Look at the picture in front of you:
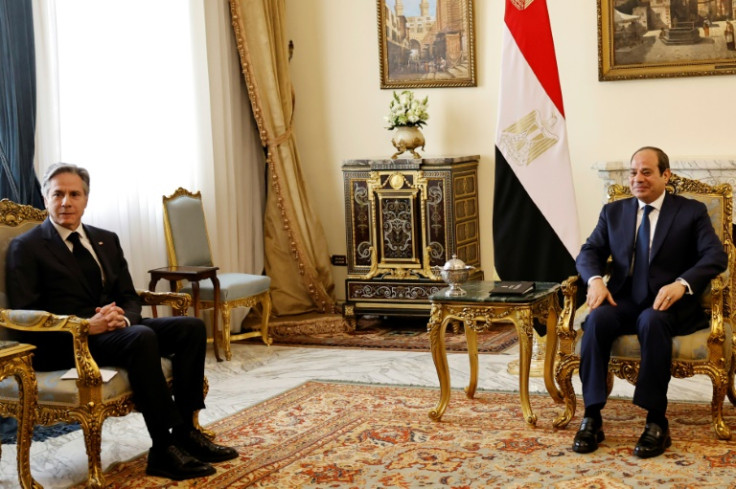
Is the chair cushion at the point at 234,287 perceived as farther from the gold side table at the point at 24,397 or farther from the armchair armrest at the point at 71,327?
the gold side table at the point at 24,397

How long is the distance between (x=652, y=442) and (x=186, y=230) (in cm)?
343

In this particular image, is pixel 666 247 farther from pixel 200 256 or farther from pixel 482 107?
pixel 200 256

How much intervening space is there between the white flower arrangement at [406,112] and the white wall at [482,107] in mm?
305

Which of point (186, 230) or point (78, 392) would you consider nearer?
point (78, 392)

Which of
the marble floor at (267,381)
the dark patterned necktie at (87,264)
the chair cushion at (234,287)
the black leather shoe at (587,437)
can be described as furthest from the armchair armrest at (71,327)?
the chair cushion at (234,287)

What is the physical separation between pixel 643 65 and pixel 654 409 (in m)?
3.13

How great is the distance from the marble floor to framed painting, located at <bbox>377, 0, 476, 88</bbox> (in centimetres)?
206

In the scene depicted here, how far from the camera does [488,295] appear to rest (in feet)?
15.3

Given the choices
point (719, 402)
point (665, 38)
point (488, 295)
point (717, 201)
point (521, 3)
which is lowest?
point (719, 402)

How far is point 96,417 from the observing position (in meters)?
3.98

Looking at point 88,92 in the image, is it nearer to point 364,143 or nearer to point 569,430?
point 364,143

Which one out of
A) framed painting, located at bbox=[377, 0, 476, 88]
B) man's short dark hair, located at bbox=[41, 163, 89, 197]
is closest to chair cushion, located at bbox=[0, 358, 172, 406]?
man's short dark hair, located at bbox=[41, 163, 89, 197]

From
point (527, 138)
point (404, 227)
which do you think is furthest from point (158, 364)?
point (404, 227)

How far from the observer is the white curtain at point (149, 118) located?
5.84m
